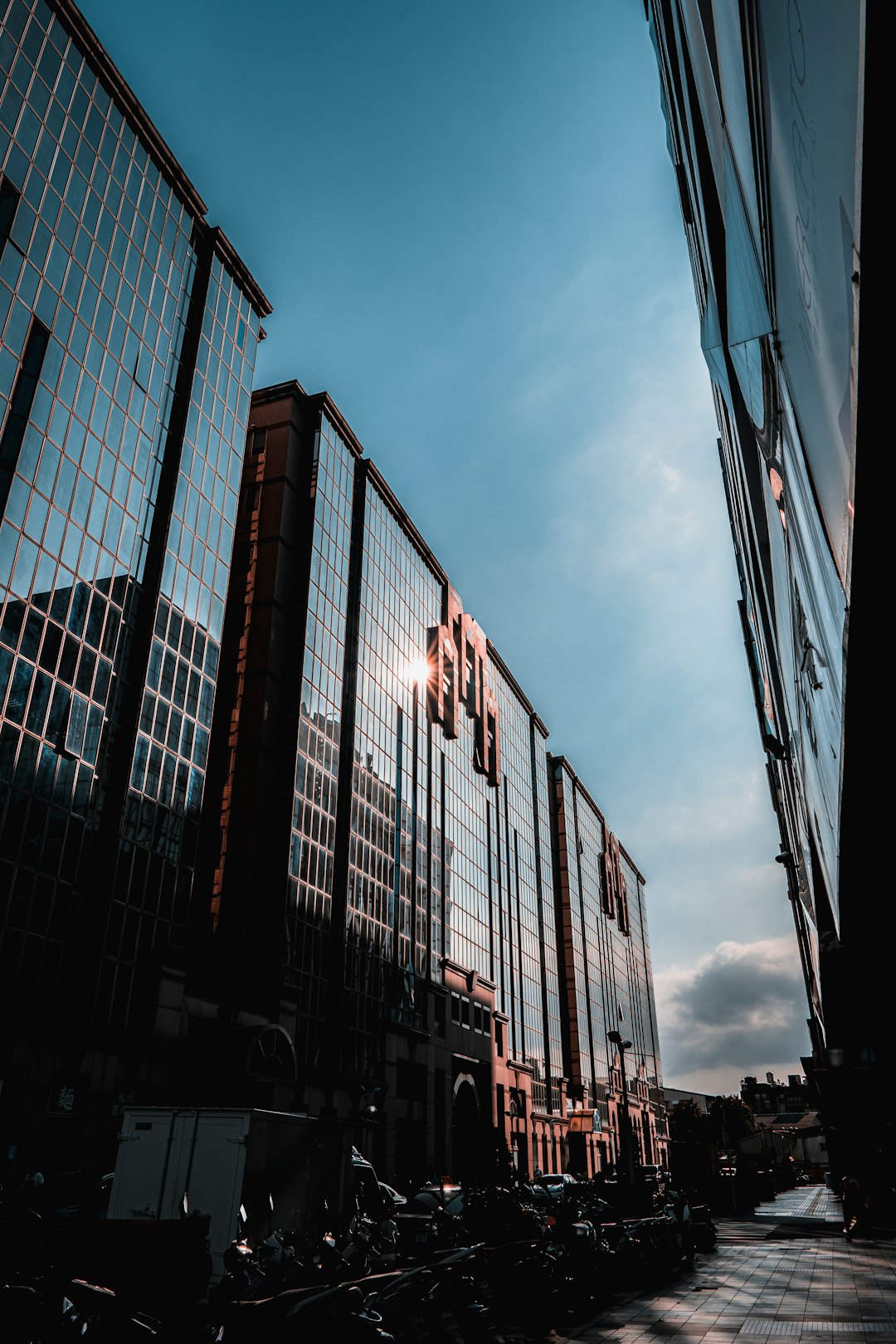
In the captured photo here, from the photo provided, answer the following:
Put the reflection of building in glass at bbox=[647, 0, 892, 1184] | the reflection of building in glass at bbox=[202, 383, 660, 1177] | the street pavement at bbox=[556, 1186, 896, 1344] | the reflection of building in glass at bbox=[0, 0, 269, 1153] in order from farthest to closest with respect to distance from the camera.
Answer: the reflection of building in glass at bbox=[202, 383, 660, 1177] → the reflection of building in glass at bbox=[0, 0, 269, 1153] → the street pavement at bbox=[556, 1186, 896, 1344] → the reflection of building in glass at bbox=[647, 0, 892, 1184]

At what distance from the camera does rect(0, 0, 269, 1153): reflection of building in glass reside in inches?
1244

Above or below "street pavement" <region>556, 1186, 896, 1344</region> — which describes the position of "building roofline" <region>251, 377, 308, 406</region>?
above

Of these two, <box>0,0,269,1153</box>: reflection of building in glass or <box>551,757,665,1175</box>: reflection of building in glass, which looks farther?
<box>551,757,665,1175</box>: reflection of building in glass

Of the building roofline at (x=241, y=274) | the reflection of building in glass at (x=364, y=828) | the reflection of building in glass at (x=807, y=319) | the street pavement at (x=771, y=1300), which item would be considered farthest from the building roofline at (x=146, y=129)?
the street pavement at (x=771, y=1300)

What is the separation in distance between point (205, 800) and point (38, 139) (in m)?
31.0

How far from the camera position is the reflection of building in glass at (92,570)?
31609 mm

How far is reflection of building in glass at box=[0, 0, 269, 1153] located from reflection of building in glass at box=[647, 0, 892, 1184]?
99.1 ft

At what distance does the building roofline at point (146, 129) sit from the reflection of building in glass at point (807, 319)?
42.9 m

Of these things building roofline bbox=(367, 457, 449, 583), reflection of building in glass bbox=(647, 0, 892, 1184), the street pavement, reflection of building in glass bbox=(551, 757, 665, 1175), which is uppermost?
building roofline bbox=(367, 457, 449, 583)

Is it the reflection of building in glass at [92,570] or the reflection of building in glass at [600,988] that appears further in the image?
the reflection of building in glass at [600,988]

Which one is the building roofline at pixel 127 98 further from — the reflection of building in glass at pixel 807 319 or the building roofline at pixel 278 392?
the reflection of building in glass at pixel 807 319

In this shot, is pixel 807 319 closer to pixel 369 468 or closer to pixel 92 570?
pixel 92 570

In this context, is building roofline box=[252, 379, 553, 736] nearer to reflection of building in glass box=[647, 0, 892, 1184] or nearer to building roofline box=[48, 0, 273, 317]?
building roofline box=[48, 0, 273, 317]

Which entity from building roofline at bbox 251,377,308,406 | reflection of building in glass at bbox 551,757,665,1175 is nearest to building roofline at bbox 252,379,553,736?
building roofline at bbox 251,377,308,406
